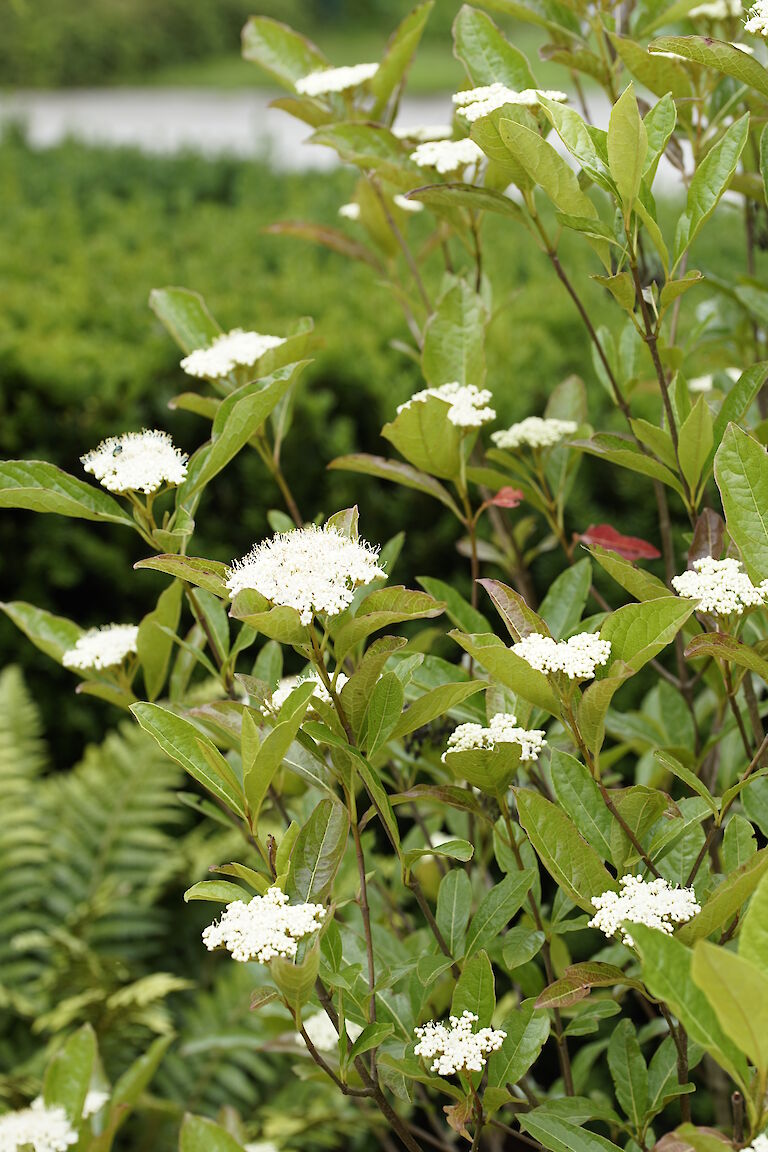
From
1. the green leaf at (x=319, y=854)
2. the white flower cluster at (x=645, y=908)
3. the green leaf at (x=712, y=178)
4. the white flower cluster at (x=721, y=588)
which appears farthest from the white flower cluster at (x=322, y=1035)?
the green leaf at (x=712, y=178)

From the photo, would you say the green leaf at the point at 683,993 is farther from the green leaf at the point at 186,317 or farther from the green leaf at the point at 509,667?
the green leaf at the point at 186,317

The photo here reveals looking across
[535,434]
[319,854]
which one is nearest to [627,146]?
[535,434]

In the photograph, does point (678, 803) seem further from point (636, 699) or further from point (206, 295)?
point (206, 295)

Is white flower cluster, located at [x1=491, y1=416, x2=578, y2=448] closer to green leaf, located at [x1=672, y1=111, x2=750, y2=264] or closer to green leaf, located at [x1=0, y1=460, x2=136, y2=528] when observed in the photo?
green leaf, located at [x1=672, y1=111, x2=750, y2=264]

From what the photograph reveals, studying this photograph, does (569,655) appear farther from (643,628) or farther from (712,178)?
(712,178)

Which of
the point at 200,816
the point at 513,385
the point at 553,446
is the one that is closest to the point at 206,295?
the point at 513,385

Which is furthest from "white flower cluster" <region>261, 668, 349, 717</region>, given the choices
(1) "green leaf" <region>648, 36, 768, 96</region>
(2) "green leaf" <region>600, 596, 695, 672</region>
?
(1) "green leaf" <region>648, 36, 768, 96</region>
